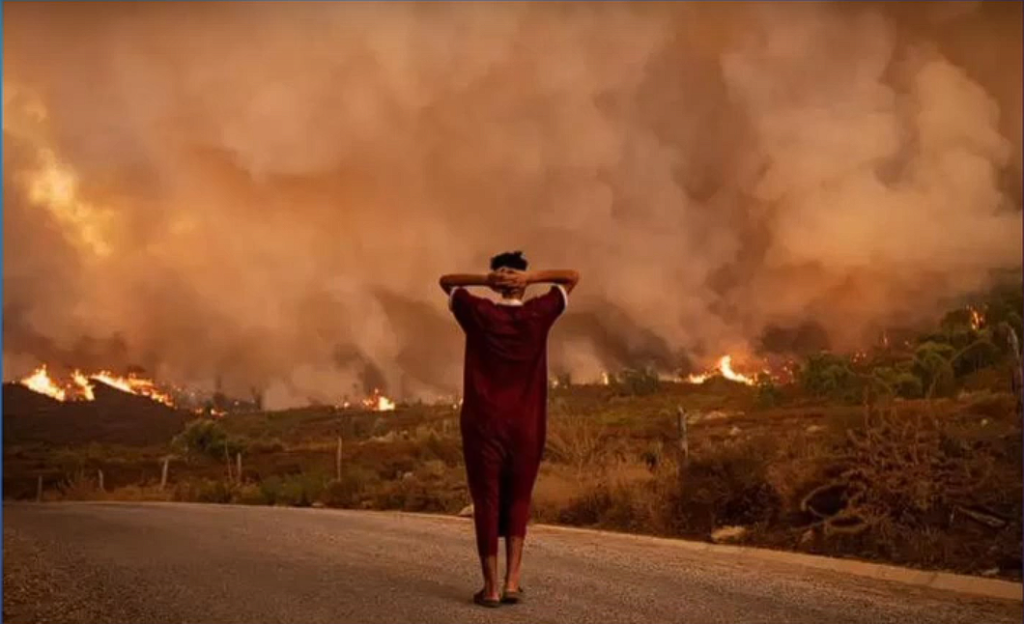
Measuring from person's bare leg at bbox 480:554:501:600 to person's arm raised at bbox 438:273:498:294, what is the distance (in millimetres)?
1591

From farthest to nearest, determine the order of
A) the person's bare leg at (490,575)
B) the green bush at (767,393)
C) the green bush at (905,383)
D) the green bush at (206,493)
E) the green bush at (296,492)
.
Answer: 1. the green bush at (767,393)
2. the green bush at (905,383)
3. the green bush at (206,493)
4. the green bush at (296,492)
5. the person's bare leg at (490,575)

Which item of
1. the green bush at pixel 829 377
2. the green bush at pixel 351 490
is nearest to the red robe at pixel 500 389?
the green bush at pixel 351 490

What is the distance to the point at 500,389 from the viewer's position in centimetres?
495

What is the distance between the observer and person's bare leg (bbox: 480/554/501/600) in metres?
5.09

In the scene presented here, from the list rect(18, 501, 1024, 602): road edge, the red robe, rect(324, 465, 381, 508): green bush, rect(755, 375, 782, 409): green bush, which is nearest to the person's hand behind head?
the red robe

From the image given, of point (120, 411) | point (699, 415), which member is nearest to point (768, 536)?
point (699, 415)

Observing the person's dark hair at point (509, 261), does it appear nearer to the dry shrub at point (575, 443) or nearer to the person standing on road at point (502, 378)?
the person standing on road at point (502, 378)

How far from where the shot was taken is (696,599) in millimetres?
5633

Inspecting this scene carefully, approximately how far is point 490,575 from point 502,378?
1209mm

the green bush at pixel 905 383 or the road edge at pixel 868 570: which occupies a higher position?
the green bush at pixel 905 383

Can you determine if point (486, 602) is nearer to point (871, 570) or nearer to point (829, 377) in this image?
point (871, 570)

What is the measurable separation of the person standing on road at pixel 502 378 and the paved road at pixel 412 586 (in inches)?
30.4

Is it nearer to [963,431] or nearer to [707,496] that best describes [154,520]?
[707,496]

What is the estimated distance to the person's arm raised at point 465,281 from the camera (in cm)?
495
